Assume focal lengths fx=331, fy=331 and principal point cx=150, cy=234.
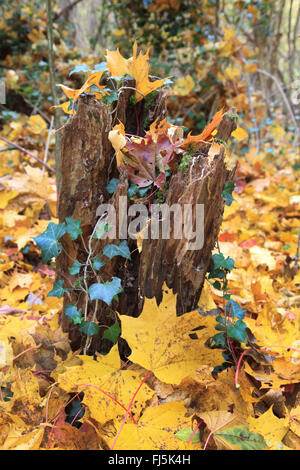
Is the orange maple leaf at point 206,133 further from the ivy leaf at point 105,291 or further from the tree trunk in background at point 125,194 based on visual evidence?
the ivy leaf at point 105,291

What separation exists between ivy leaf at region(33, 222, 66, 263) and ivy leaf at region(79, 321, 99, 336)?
0.20m

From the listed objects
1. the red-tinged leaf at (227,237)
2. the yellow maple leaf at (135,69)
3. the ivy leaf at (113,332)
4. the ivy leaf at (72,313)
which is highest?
the yellow maple leaf at (135,69)

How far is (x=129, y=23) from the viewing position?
3795mm

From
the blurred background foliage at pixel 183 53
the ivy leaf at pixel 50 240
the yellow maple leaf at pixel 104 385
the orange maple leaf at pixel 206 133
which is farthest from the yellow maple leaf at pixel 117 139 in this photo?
the blurred background foliage at pixel 183 53

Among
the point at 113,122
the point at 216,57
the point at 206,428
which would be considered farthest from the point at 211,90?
the point at 206,428

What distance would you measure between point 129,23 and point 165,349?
404 cm

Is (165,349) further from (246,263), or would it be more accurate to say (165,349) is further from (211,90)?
(211,90)

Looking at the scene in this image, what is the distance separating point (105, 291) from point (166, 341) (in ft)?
0.63

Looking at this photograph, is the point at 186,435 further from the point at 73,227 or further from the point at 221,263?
the point at 73,227

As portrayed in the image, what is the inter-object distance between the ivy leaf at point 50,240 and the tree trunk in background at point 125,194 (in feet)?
0.15

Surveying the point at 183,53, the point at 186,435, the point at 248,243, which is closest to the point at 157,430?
the point at 186,435

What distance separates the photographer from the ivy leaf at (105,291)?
2.67ft

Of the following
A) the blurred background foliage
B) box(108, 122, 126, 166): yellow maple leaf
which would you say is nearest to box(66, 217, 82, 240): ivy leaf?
box(108, 122, 126, 166): yellow maple leaf

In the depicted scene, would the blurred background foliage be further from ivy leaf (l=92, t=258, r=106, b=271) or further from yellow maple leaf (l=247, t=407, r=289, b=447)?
yellow maple leaf (l=247, t=407, r=289, b=447)
